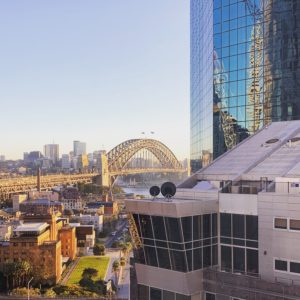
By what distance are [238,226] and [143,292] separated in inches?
231

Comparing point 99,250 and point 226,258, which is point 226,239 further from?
point 99,250

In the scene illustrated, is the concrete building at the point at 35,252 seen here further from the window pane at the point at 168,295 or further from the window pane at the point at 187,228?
the window pane at the point at 187,228

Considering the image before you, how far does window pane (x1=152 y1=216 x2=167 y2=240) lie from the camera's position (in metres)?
22.3

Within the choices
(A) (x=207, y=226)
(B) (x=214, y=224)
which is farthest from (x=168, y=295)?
(B) (x=214, y=224)

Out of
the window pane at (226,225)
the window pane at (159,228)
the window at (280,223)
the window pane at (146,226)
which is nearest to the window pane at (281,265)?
the window at (280,223)

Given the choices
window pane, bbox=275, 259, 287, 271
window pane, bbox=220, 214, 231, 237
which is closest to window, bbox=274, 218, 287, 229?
window pane, bbox=275, 259, 287, 271

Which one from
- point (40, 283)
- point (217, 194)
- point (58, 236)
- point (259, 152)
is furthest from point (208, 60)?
point (58, 236)

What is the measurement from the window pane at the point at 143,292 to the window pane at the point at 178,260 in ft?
7.93

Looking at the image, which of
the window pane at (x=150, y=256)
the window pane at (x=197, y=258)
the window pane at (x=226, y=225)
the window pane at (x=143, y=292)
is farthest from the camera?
the window pane at (x=143, y=292)

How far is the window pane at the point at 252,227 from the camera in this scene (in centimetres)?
2128

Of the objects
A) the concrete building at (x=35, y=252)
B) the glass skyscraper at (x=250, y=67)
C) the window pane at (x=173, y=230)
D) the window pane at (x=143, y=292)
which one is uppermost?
the glass skyscraper at (x=250, y=67)

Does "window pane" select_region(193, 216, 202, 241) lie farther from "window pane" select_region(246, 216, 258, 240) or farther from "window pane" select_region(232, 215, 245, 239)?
"window pane" select_region(246, 216, 258, 240)

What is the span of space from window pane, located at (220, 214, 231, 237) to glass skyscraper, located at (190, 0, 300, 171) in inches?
728

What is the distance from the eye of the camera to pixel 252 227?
70.2ft
